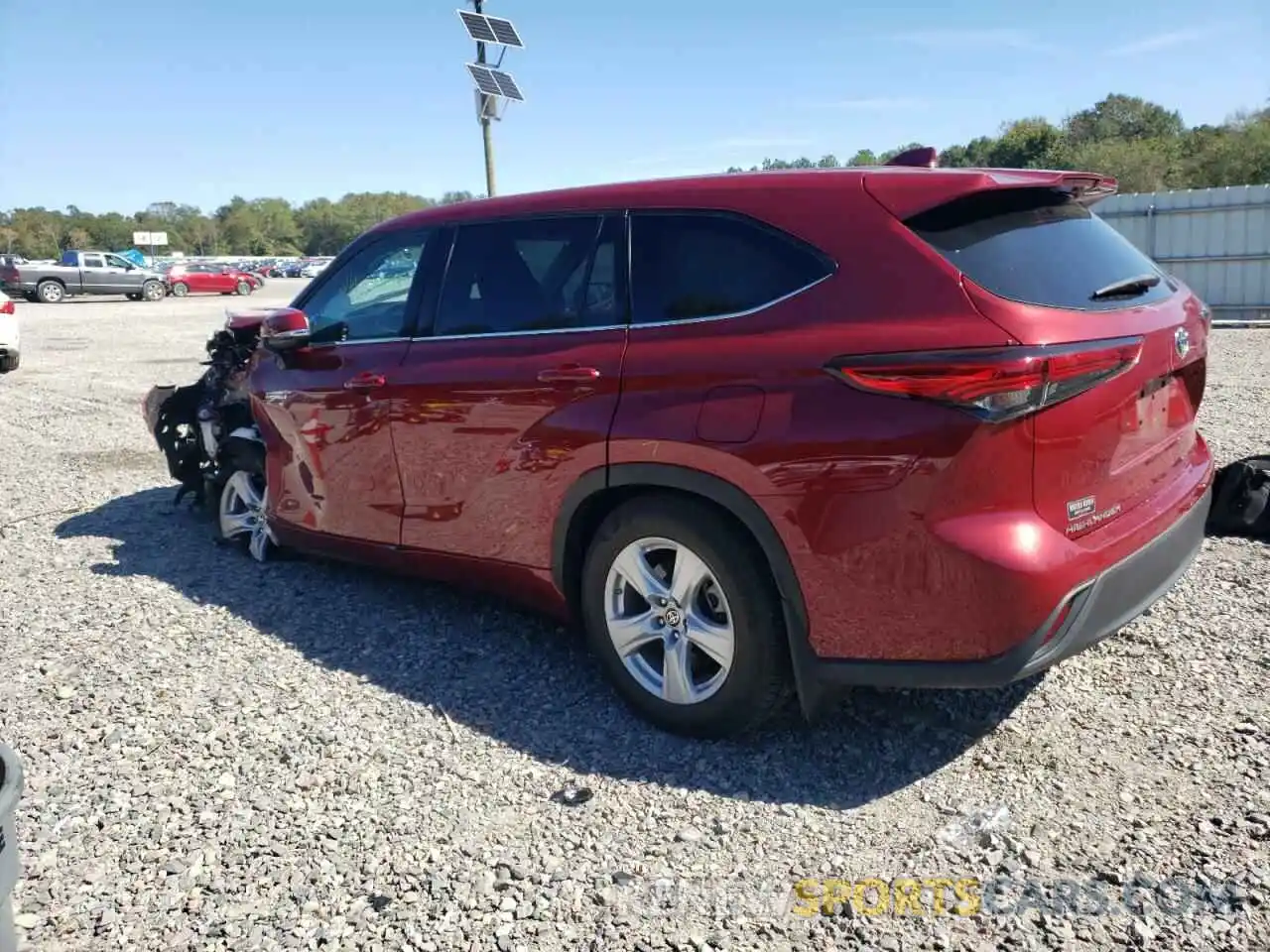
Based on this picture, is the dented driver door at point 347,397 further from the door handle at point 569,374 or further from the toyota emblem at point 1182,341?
the toyota emblem at point 1182,341

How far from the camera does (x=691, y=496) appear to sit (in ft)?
10.9

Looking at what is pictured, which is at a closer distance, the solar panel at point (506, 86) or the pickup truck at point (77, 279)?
the solar panel at point (506, 86)

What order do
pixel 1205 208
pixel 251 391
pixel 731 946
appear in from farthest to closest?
pixel 1205 208
pixel 251 391
pixel 731 946

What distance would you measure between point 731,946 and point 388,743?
151 cm

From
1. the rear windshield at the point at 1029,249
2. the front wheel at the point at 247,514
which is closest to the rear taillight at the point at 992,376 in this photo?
the rear windshield at the point at 1029,249

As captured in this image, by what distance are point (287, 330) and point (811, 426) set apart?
2.66m

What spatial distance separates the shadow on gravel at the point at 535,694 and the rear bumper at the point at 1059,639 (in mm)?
387

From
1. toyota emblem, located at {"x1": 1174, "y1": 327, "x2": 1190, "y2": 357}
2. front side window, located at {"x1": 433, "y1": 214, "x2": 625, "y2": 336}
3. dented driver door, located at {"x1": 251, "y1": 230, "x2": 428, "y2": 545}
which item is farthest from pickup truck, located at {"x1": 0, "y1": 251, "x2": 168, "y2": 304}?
toyota emblem, located at {"x1": 1174, "y1": 327, "x2": 1190, "y2": 357}

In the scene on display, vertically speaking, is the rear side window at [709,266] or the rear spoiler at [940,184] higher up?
the rear spoiler at [940,184]

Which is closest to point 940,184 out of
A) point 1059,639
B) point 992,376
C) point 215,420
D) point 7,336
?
point 992,376

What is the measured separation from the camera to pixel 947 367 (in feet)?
9.05

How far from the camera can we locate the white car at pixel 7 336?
545 inches

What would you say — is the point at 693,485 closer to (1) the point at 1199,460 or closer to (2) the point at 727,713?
(2) the point at 727,713

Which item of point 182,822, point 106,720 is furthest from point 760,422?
point 106,720
